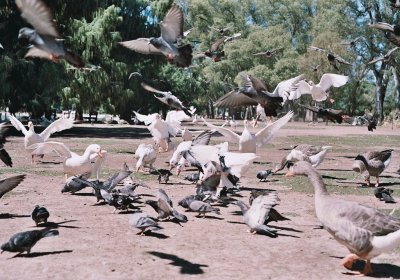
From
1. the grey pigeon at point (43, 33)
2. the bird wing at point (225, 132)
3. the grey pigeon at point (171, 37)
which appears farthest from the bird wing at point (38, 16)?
the bird wing at point (225, 132)

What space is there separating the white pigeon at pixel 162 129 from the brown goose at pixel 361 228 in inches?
580

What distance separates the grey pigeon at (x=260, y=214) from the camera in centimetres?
848

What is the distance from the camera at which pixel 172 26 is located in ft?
33.2

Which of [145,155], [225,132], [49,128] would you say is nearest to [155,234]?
[225,132]

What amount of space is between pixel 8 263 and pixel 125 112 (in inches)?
2077

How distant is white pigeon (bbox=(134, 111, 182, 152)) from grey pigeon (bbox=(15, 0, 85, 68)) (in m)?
13.3

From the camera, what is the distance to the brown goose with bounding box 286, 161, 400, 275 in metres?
6.30

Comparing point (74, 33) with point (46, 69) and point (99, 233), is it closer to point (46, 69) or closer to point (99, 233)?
point (46, 69)

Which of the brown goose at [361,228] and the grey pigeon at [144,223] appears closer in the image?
the brown goose at [361,228]

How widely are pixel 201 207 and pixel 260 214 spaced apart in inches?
56.2

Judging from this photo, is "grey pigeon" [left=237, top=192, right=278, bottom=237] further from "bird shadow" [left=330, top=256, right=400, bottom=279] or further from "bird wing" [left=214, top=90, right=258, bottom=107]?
"bird wing" [left=214, top=90, right=258, bottom=107]

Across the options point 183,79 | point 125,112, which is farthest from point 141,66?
point 183,79

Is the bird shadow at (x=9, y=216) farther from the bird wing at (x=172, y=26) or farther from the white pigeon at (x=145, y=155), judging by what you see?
the white pigeon at (x=145, y=155)

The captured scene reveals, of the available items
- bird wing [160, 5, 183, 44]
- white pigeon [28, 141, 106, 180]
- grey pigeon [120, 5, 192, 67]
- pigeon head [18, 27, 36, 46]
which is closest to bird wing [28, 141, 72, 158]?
white pigeon [28, 141, 106, 180]
